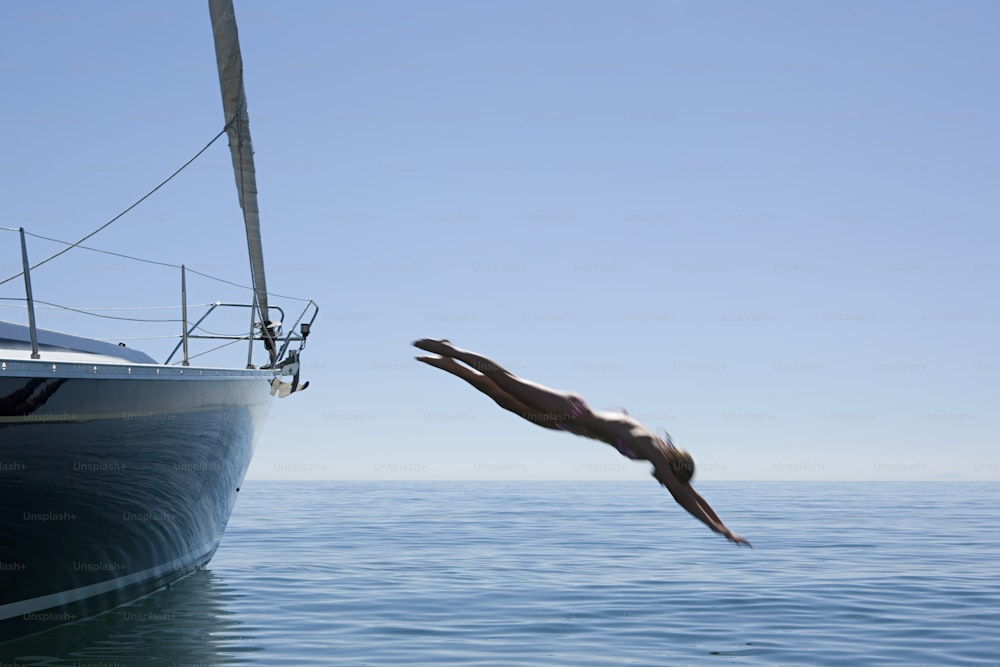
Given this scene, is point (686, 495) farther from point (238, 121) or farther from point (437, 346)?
point (238, 121)

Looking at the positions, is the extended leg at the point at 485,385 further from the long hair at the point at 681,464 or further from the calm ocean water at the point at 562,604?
the calm ocean water at the point at 562,604


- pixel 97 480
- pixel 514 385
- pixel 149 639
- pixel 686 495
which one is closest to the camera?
pixel 686 495

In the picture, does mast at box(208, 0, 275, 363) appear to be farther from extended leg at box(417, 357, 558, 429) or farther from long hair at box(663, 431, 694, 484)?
long hair at box(663, 431, 694, 484)

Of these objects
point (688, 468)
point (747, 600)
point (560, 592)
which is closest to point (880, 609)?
point (747, 600)

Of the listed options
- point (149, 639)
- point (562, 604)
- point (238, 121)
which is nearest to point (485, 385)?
point (149, 639)

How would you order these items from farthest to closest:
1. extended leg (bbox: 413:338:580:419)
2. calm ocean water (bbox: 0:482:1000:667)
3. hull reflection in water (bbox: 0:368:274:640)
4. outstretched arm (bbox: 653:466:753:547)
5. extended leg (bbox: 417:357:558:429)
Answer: calm ocean water (bbox: 0:482:1000:667) → hull reflection in water (bbox: 0:368:274:640) → extended leg (bbox: 417:357:558:429) → extended leg (bbox: 413:338:580:419) → outstretched arm (bbox: 653:466:753:547)

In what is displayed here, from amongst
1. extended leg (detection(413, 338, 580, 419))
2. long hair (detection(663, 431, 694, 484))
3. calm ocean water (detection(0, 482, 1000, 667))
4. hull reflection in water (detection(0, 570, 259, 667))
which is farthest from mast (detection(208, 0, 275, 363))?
long hair (detection(663, 431, 694, 484))

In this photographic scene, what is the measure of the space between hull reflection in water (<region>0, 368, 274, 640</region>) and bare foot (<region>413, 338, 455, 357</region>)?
334cm

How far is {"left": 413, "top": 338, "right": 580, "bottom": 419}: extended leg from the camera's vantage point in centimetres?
667

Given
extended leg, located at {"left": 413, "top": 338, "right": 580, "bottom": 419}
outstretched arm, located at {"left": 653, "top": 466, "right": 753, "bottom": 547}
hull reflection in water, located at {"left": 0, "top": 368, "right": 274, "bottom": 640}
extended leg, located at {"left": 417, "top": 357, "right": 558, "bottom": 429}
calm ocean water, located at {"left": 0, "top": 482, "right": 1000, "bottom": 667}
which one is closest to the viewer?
outstretched arm, located at {"left": 653, "top": 466, "right": 753, "bottom": 547}

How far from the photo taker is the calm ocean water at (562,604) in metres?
9.10

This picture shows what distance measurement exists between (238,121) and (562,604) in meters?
7.53

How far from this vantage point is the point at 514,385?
7.00 m

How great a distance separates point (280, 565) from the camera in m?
15.5
